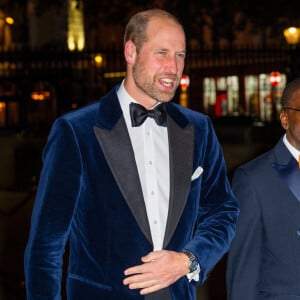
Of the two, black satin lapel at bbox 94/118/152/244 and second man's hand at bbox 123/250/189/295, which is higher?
black satin lapel at bbox 94/118/152/244

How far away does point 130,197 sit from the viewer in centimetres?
306

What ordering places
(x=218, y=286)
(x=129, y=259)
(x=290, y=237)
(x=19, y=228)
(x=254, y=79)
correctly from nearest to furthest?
1. (x=129, y=259)
2. (x=290, y=237)
3. (x=218, y=286)
4. (x=19, y=228)
5. (x=254, y=79)

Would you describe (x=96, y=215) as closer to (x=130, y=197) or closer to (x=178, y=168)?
(x=130, y=197)

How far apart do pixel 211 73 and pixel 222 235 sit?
41857mm

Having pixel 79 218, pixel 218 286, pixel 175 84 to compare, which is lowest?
pixel 218 286

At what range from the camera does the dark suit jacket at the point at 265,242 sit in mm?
3648

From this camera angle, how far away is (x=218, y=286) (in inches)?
307

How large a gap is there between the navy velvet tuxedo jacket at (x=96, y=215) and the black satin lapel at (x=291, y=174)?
29.1 inches

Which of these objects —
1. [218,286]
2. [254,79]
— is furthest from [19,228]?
[254,79]

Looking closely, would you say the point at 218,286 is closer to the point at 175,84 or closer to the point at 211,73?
the point at 175,84

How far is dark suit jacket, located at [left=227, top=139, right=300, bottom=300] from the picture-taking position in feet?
12.0

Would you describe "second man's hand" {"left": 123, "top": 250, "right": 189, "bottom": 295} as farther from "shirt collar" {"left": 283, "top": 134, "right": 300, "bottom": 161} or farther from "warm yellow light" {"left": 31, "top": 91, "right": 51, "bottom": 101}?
"warm yellow light" {"left": 31, "top": 91, "right": 51, "bottom": 101}

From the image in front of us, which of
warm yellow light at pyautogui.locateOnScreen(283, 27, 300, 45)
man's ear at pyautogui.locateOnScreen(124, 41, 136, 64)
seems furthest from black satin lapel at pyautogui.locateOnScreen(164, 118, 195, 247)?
warm yellow light at pyautogui.locateOnScreen(283, 27, 300, 45)

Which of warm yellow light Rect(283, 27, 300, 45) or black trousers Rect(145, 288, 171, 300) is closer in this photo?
black trousers Rect(145, 288, 171, 300)
